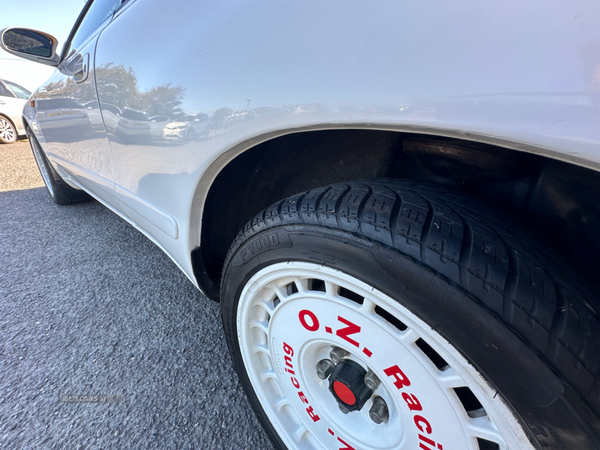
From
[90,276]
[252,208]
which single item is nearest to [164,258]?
[90,276]

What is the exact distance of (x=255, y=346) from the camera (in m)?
0.94

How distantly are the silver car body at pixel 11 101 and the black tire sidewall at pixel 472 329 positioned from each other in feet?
27.2

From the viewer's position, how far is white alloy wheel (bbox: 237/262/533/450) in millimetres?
567

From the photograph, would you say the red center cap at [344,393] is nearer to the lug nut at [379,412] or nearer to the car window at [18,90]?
the lug nut at [379,412]

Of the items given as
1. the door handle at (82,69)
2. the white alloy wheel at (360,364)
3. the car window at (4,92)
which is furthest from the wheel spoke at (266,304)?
the car window at (4,92)

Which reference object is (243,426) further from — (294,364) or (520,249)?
(520,249)

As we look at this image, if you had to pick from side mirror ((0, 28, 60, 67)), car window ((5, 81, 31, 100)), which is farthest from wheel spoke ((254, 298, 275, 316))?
car window ((5, 81, 31, 100))

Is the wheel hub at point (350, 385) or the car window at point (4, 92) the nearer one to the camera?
the wheel hub at point (350, 385)

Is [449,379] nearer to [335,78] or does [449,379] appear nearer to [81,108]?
[335,78]

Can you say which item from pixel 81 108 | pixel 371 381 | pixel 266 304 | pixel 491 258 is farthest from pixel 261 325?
pixel 81 108

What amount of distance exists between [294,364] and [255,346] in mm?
144

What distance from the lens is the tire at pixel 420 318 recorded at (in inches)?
18.6

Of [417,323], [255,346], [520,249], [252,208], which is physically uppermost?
[520,249]

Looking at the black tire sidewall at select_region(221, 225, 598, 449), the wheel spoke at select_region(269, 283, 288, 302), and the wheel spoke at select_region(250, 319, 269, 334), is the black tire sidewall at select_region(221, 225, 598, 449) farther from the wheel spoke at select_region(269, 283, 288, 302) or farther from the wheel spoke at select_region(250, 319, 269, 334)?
the wheel spoke at select_region(250, 319, 269, 334)
